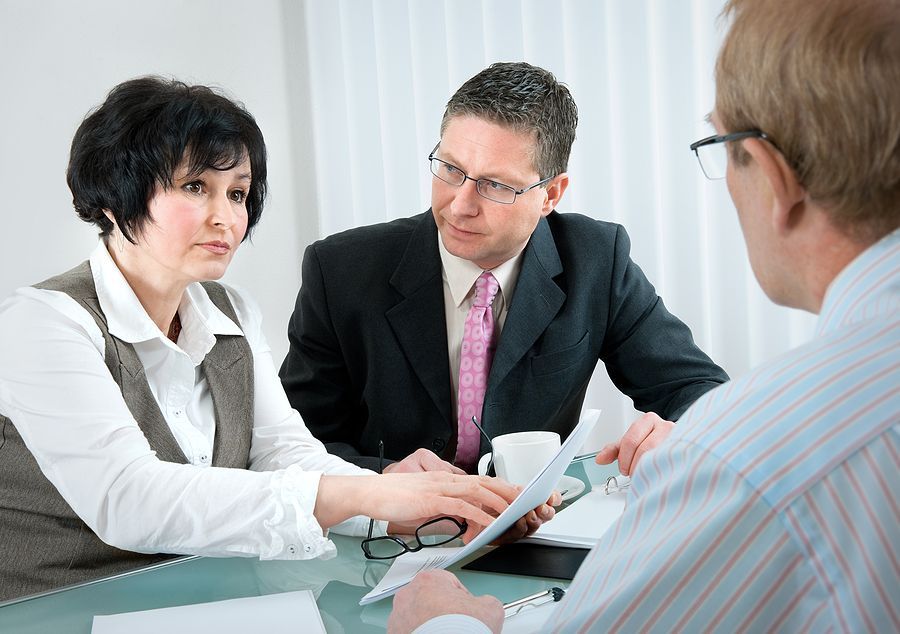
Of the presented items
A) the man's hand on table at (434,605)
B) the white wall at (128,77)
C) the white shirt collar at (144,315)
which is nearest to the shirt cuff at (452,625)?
the man's hand on table at (434,605)

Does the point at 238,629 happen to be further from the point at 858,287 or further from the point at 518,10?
the point at 518,10

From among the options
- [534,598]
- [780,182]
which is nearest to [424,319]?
[534,598]

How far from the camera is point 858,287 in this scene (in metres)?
0.69

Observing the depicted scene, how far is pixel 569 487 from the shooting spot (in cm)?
157

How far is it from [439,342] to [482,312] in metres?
0.12

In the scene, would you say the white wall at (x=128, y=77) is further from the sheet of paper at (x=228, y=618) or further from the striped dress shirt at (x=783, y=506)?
the striped dress shirt at (x=783, y=506)

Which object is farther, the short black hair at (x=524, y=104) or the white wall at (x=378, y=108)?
the white wall at (x=378, y=108)

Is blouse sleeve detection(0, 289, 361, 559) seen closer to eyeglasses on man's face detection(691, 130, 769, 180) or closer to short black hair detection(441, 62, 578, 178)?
eyeglasses on man's face detection(691, 130, 769, 180)

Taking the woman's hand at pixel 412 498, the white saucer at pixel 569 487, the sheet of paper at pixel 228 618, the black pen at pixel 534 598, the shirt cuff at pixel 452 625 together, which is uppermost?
the shirt cuff at pixel 452 625

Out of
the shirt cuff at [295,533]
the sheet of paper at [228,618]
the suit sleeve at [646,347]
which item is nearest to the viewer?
the sheet of paper at [228,618]

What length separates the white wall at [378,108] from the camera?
2783 mm

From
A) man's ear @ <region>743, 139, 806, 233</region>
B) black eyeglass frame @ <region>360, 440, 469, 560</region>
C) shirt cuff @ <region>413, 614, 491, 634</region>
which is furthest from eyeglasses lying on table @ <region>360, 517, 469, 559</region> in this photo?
man's ear @ <region>743, 139, 806, 233</region>

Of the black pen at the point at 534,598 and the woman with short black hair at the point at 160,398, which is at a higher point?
the woman with short black hair at the point at 160,398

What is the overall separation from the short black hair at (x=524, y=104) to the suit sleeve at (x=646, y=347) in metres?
0.32
